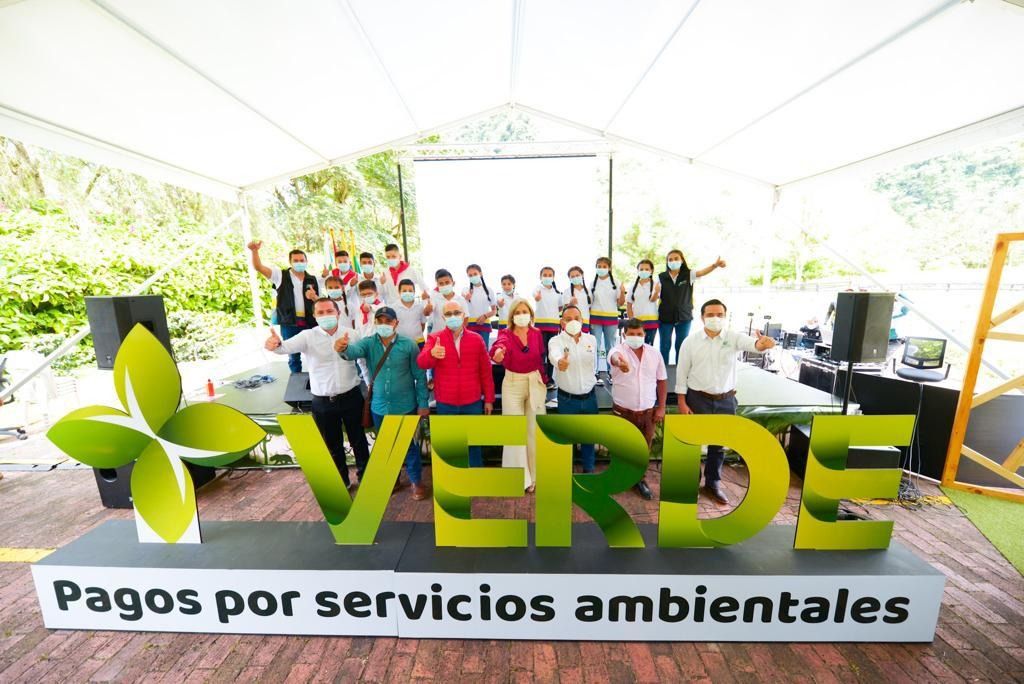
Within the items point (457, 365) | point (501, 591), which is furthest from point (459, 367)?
point (501, 591)

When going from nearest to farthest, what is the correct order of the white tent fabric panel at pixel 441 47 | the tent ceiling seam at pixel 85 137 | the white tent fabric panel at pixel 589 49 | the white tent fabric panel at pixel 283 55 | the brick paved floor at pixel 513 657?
the brick paved floor at pixel 513 657 < the white tent fabric panel at pixel 283 55 < the tent ceiling seam at pixel 85 137 < the white tent fabric panel at pixel 589 49 < the white tent fabric panel at pixel 441 47

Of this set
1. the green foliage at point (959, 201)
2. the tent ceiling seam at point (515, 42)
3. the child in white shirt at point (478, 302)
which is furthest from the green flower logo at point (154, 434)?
the green foliage at point (959, 201)

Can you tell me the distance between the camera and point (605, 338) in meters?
5.14

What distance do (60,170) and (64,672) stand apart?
12711mm

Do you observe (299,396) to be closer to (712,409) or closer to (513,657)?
(513,657)

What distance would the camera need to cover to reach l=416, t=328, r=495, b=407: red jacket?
310 cm

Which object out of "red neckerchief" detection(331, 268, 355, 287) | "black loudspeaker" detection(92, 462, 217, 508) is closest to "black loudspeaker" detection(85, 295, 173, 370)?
"black loudspeaker" detection(92, 462, 217, 508)

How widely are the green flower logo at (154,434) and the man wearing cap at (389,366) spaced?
3.29 feet

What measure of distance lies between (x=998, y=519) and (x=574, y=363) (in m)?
3.51

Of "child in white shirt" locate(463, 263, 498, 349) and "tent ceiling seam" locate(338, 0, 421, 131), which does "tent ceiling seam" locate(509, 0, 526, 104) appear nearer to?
"tent ceiling seam" locate(338, 0, 421, 131)

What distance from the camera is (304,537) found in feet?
7.64

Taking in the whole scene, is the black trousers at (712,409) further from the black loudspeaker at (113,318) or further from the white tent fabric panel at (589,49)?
the black loudspeaker at (113,318)

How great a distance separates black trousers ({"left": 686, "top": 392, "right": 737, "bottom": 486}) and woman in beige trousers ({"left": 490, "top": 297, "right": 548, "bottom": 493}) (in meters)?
1.26

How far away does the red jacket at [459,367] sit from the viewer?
10.2 ft
